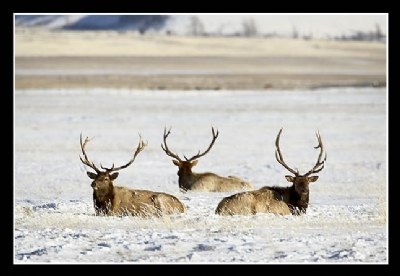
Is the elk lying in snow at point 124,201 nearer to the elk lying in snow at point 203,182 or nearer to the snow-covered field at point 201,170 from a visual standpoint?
the snow-covered field at point 201,170

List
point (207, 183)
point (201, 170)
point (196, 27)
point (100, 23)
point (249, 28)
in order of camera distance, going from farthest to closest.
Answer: point (100, 23) → point (249, 28) → point (196, 27) → point (201, 170) → point (207, 183)

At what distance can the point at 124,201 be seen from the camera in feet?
41.8

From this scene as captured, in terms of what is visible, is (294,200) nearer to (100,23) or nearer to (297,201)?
(297,201)

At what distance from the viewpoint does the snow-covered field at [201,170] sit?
1091 centimetres

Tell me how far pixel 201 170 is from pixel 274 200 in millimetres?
7749

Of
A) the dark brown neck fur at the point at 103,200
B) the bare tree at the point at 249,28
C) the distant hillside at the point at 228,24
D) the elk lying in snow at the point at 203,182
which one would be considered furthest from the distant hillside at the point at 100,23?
the dark brown neck fur at the point at 103,200

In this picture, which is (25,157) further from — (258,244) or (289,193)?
(258,244)

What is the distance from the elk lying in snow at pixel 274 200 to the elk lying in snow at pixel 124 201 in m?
0.65

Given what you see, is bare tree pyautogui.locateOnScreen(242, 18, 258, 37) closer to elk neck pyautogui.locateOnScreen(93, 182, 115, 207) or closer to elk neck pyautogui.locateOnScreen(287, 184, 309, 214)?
elk neck pyautogui.locateOnScreen(287, 184, 309, 214)

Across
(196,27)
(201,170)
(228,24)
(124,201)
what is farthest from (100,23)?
(124,201)

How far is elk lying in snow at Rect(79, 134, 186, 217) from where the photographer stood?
1255cm

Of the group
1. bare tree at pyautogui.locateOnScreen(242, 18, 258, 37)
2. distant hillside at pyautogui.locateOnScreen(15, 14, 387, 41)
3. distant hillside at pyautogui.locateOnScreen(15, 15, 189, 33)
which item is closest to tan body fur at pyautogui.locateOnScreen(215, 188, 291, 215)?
distant hillside at pyautogui.locateOnScreen(15, 14, 387, 41)

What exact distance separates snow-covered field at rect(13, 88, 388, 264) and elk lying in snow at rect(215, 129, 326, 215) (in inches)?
7.1

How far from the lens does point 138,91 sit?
47.2 m
